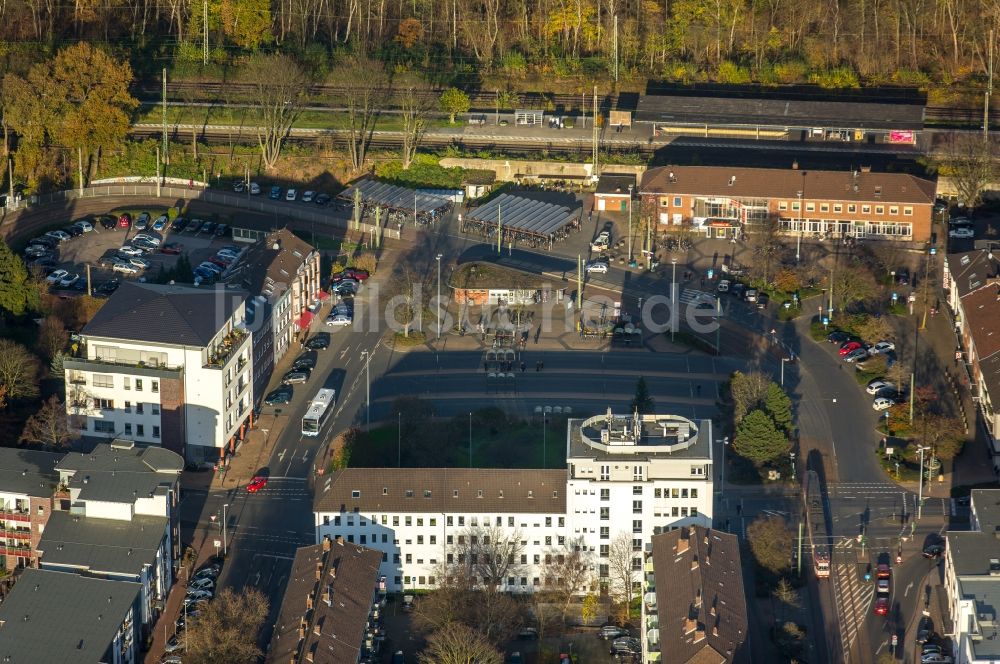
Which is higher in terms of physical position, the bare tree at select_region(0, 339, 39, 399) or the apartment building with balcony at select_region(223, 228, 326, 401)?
the apartment building with balcony at select_region(223, 228, 326, 401)

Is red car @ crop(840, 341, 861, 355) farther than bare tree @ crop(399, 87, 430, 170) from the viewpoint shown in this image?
No

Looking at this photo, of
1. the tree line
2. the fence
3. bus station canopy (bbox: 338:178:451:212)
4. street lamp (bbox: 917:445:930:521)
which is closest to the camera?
street lamp (bbox: 917:445:930:521)

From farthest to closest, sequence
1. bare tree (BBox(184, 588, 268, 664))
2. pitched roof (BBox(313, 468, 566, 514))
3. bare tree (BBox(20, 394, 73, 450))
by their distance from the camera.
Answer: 1. bare tree (BBox(20, 394, 73, 450))
2. pitched roof (BBox(313, 468, 566, 514))
3. bare tree (BBox(184, 588, 268, 664))

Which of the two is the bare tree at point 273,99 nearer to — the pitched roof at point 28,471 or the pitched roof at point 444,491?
the pitched roof at point 28,471

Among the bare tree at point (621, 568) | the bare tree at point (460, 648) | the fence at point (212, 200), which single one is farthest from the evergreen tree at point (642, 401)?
the fence at point (212, 200)

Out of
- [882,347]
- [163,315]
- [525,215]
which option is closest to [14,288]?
[163,315]

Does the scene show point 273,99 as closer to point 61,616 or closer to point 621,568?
point 621,568

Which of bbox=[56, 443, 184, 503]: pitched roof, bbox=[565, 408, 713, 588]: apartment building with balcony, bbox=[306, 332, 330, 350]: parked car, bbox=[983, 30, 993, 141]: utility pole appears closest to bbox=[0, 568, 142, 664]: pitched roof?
bbox=[56, 443, 184, 503]: pitched roof

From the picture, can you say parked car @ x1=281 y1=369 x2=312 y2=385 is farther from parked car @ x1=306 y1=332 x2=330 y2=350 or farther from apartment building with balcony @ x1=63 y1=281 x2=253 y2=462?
apartment building with balcony @ x1=63 y1=281 x2=253 y2=462
